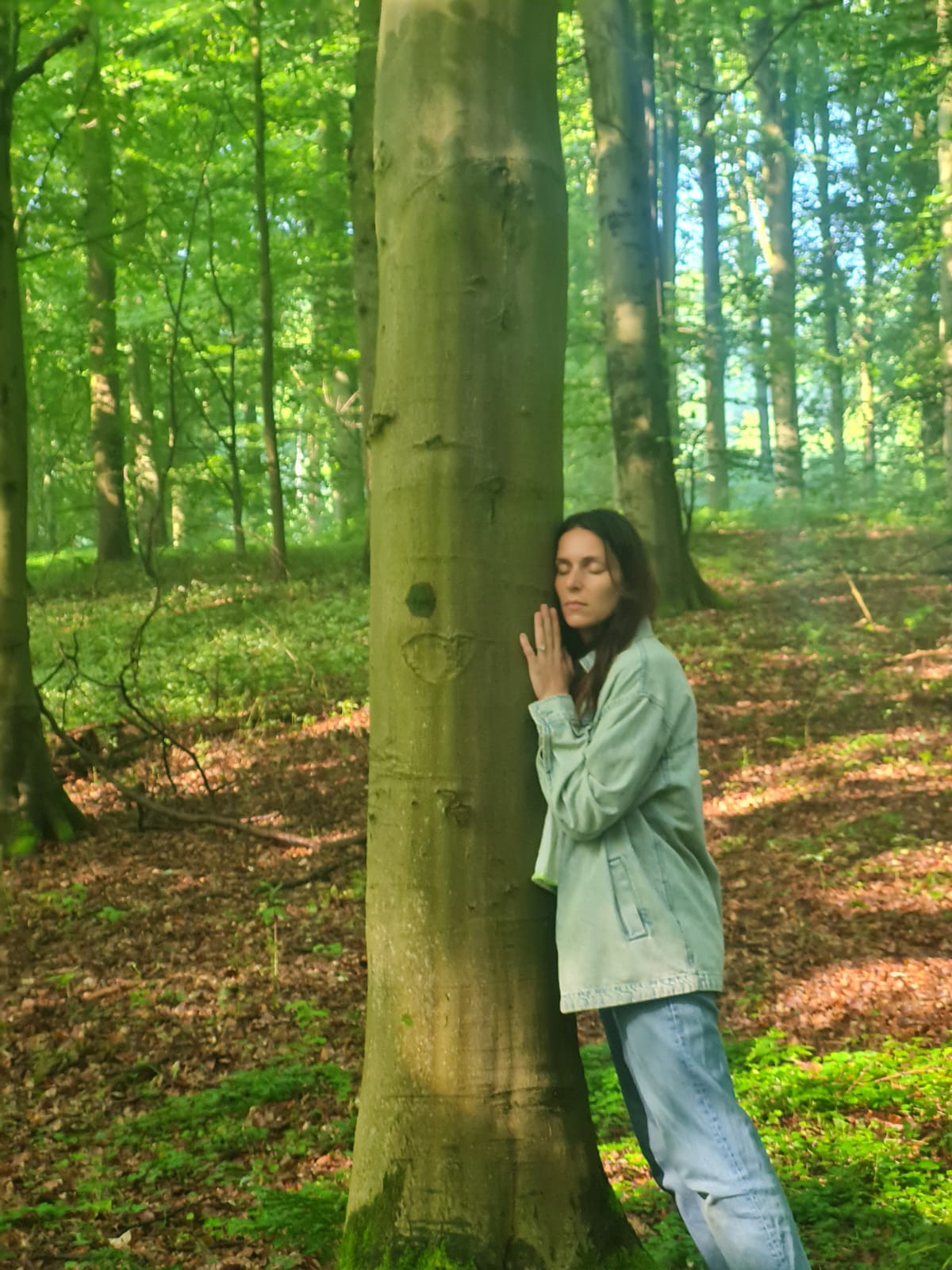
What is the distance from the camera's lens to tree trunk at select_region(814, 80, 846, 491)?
85.0 ft

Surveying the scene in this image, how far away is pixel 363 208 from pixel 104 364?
19.8 ft

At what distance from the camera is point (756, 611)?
40.8 feet

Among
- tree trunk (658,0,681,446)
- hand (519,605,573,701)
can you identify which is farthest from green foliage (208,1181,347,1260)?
tree trunk (658,0,681,446)

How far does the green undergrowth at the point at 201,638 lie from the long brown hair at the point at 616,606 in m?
5.84

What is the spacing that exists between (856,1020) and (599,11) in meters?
10.3

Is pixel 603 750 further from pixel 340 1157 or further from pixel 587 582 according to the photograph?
pixel 340 1157

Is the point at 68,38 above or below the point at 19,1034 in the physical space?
above

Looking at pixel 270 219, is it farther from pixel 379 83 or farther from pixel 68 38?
pixel 379 83

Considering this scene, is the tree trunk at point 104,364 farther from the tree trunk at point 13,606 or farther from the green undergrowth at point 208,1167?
the green undergrowth at point 208,1167

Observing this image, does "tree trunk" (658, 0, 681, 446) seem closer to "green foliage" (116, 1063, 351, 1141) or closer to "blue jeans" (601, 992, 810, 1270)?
"green foliage" (116, 1063, 351, 1141)

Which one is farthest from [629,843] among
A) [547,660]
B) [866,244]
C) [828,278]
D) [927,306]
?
[866,244]

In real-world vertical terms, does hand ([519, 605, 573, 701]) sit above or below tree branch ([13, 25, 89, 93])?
below

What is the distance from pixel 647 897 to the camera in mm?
2486

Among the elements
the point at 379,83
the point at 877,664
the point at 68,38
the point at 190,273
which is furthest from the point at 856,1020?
the point at 190,273
